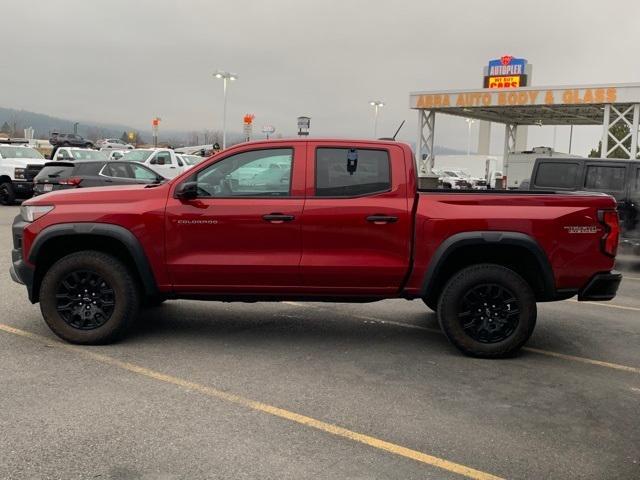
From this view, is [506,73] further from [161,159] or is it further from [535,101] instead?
[161,159]

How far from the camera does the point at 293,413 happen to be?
4316 mm

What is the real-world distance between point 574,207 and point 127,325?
160 inches

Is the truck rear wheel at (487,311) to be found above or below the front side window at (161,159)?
below

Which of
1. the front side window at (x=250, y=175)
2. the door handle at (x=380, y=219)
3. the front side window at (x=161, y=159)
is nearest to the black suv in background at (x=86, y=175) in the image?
the front side window at (x=161, y=159)

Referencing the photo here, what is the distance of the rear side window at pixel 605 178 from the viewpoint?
11062 mm

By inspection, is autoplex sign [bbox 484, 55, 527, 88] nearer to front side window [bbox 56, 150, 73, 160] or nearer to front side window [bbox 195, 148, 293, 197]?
front side window [bbox 56, 150, 73, 160]

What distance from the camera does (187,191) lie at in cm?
559

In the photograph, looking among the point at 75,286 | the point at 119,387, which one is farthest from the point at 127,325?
the point at 119,387

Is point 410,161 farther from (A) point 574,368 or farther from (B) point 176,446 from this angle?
(B) point 176,446

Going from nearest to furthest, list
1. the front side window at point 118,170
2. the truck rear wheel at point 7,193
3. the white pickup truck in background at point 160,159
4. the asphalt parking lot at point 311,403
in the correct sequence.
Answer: the asphalt parking lot at point 311,403 < the front side window at point 118,170 < the truck rear wheel at point 7,193 < the white pickup truck in background at point 160,159

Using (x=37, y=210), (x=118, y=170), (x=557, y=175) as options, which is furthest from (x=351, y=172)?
(x=118, y=170)

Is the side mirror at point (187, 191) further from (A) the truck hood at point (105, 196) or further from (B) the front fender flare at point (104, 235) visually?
(B) the front fender flare at point (104, 235)

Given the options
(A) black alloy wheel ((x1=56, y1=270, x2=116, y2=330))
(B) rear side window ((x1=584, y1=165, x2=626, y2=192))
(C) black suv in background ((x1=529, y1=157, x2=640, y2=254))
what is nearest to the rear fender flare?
(A) black alloy wheel ((x1=56, y1=270, x2=116, y2=330))

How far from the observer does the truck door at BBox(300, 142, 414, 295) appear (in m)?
5.55
